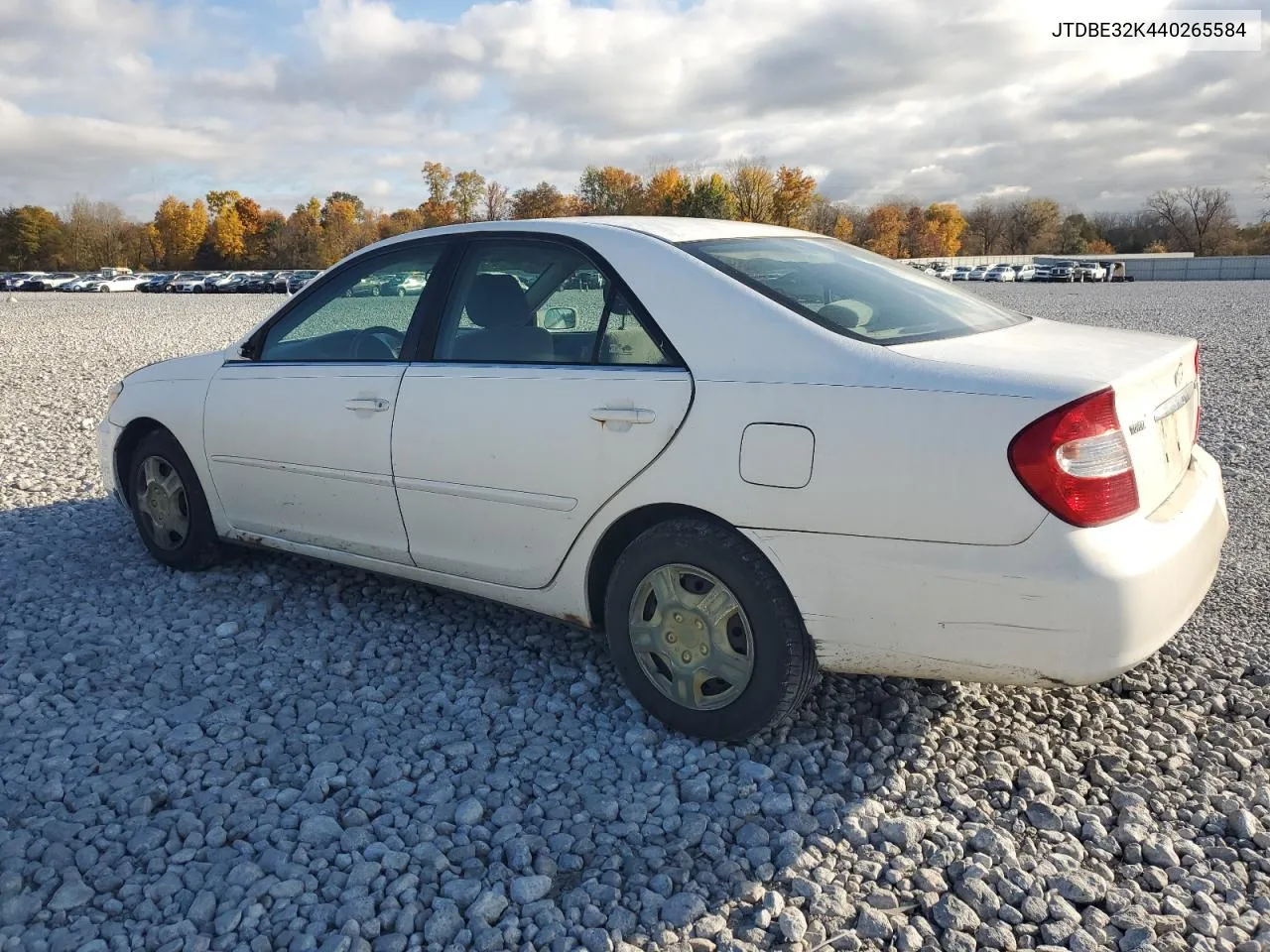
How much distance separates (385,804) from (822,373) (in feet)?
5.87

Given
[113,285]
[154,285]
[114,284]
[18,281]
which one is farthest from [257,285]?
[18,281]

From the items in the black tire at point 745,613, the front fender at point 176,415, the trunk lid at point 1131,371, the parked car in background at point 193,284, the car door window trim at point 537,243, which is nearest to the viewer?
the trunk lid at point 1131,371

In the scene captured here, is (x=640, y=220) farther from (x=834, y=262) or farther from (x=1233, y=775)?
(x=1233, y=775)

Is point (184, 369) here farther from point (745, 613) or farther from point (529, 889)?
point (529, 889)

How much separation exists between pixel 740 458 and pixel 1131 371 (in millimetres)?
1114

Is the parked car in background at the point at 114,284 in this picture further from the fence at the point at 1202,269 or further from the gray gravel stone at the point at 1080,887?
the gray gravel stone at the point at 1080,887

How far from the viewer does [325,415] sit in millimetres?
4020

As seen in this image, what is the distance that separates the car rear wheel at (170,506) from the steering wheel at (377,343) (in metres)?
1.25

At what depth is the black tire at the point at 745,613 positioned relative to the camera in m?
2.96

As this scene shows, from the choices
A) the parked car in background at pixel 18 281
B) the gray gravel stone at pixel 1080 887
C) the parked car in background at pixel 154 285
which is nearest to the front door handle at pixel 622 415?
the gray gravel stone at pixel 1080 887

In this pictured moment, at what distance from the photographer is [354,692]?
367 cm

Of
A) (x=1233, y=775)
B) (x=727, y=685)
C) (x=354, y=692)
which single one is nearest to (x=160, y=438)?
(x=354, y=692)

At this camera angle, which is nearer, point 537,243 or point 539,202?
point 537,243

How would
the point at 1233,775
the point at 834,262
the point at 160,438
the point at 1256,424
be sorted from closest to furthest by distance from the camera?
1. the point at 1233,775
2. the point at 834,262
3. the point at 160,438
4. the point at 1256,424
